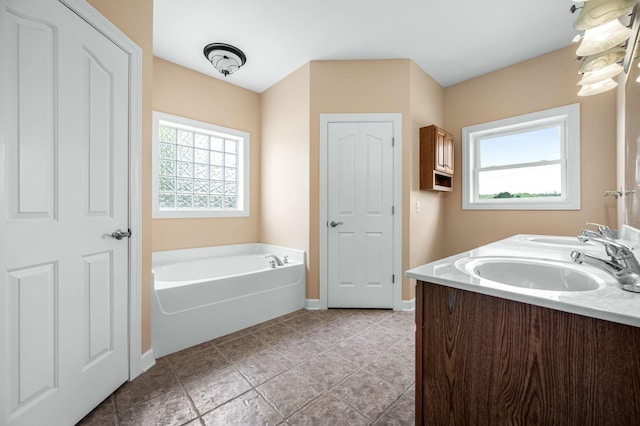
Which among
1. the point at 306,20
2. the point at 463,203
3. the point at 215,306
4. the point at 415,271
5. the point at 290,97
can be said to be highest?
the point at 306,20

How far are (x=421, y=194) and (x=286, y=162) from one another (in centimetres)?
160

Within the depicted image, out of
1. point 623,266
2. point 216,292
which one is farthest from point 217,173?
point 623,266

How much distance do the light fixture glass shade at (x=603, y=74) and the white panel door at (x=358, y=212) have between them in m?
1.50

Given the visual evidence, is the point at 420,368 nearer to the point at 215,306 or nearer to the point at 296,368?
the point at 296,368

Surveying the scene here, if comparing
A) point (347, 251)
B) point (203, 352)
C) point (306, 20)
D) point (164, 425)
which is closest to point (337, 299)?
point (347, 251)

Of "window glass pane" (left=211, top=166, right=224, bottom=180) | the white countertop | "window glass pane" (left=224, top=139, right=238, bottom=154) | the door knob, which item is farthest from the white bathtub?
the white countertop

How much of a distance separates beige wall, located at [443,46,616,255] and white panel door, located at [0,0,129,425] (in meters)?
3.39

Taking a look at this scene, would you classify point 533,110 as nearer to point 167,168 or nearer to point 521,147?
point 521,147

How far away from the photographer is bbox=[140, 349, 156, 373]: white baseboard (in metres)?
1.67

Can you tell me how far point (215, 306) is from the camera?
2.12m

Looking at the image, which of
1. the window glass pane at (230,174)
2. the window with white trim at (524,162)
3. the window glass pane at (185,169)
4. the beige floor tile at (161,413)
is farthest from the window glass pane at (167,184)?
the window with white trim at (524,162)

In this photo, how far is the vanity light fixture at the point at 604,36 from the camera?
102 centimetres

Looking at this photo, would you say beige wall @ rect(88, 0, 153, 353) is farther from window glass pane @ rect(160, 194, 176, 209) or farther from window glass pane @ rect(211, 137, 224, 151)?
window glass pane @ rect(211, 137, 224, 151)

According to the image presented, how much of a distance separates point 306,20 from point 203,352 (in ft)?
9.13
